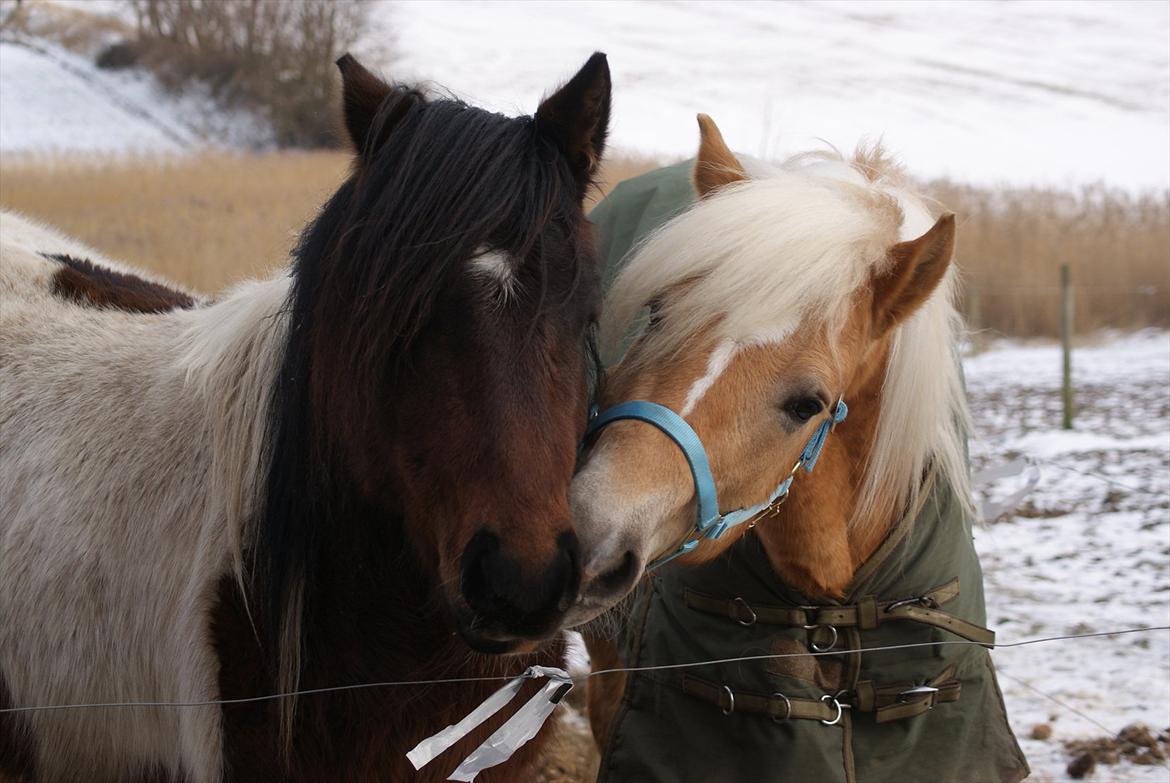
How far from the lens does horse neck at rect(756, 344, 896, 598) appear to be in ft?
7.39

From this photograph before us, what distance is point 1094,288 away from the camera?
1054 centimetres

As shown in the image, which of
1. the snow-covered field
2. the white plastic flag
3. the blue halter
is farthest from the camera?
the snow-covered field

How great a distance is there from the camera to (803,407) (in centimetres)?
199

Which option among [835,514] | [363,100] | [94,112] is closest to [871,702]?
[835,514]

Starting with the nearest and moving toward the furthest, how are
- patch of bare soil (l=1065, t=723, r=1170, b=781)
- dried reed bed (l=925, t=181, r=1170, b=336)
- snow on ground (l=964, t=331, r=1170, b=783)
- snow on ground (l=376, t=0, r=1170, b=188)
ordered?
patch of bare soil (l=1065, t=723, r=1170, b=781)
snow on ground (l=964, t=331, r=1170, b=783)
dried reed bed (l=925, t=181, r=1170, b=336)
snow on ground (l=376, t=0, r=1170, b=188)

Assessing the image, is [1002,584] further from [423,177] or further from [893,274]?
[423,177]

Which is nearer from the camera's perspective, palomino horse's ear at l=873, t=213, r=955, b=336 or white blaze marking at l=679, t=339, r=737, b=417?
white blaze marking at l=679, t=339, r=737, b=417

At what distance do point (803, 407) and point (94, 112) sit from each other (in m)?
12.8

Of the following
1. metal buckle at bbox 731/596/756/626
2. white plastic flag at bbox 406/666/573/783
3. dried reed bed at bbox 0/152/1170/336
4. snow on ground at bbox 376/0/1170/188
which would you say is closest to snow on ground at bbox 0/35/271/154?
dried reed bed at bbox 0/152/1170/336

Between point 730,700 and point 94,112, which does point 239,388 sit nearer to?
point 730,700

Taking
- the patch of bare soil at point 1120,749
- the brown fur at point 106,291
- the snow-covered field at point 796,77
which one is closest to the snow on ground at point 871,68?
the snow-covered field at point 796,77

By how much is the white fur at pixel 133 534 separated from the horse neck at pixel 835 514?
124cm

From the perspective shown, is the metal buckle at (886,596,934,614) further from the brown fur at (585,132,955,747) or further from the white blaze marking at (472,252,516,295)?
the white blaze marking at (472,252,516,295)

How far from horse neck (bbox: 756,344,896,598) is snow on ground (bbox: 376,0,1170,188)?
44.4ft
